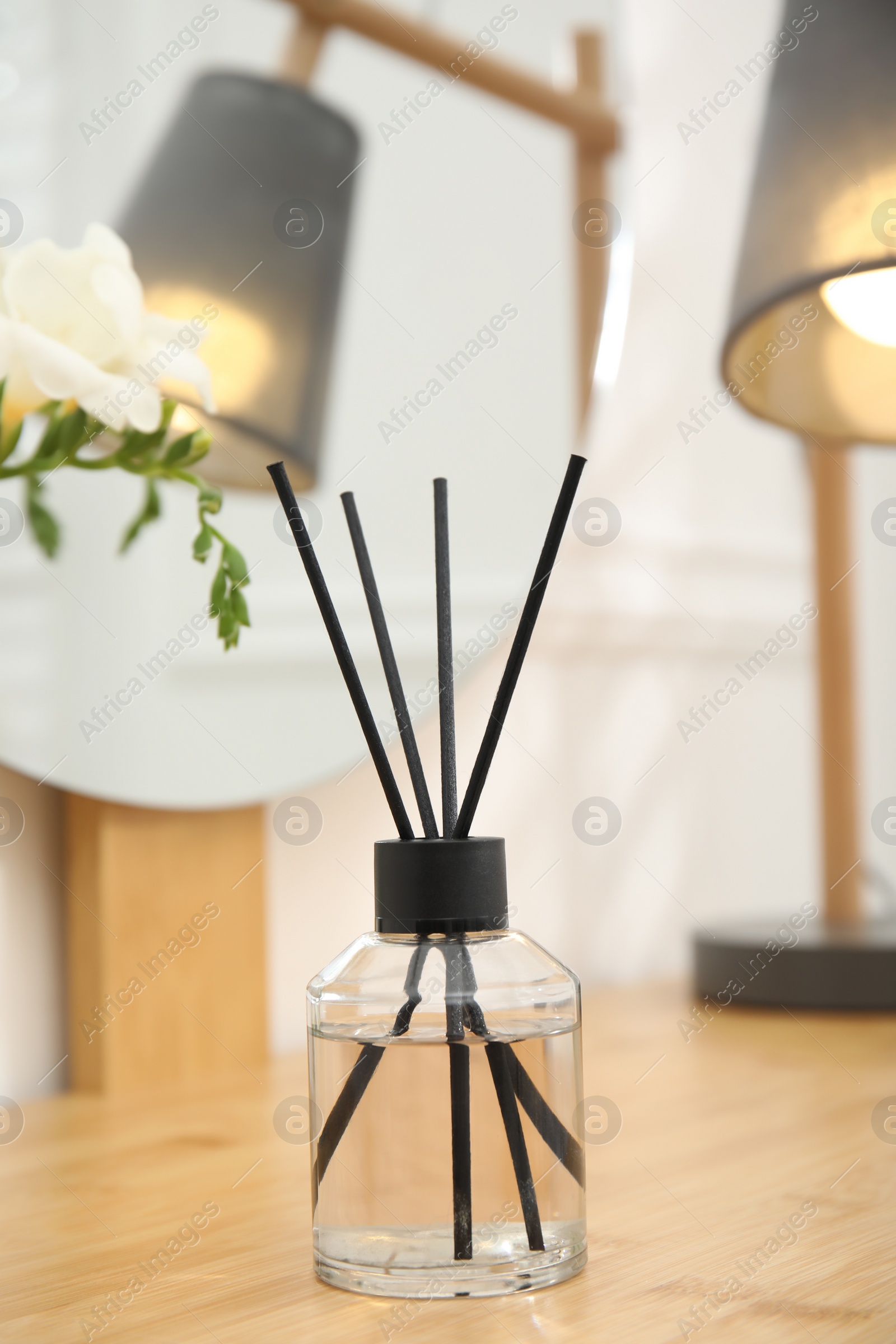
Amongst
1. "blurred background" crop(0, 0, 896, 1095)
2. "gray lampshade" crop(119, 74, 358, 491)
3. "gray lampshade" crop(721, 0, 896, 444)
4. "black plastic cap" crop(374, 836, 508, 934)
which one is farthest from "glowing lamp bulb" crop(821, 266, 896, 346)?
"black plastic cap" crop(374, 836, 508, 934)

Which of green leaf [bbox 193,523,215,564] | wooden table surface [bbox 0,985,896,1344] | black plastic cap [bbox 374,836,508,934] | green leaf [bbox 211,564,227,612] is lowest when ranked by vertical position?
wooden table surface [bbox 0,985,896,1344]

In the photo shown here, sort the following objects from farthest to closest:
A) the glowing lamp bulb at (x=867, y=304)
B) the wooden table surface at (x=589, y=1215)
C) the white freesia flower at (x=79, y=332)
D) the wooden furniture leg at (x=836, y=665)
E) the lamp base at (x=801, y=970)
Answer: the wooden furniture leg at (x=836, y=665)
the lamp base at (x=801, y=970)
the glowing lamp bulb at (x=867, y=304)
the white freesia flower at (x=79, y=332)
the wooden table surface at (x=589, y=1215)

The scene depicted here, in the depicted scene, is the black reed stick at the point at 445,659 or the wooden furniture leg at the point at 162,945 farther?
the wooden furniture leg at the point at 162,945

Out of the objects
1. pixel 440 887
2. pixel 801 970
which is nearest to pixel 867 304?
pixel 801 970

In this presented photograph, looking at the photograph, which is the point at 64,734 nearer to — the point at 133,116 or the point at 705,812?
the point at 133,116

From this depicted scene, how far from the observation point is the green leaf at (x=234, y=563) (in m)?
0.52

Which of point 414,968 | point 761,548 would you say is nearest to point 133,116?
point 414,968

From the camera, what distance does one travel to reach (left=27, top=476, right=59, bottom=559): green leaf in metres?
0.71

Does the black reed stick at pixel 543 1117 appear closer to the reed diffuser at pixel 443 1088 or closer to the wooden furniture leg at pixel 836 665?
the reed diffuser at pixel 443 1088

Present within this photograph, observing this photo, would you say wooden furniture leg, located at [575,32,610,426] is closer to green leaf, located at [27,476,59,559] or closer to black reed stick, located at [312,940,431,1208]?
green leaf, located at [27,476,59,559]

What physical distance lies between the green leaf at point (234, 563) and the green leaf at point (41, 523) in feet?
0.71

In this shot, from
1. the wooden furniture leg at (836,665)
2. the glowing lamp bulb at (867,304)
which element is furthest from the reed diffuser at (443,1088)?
the wooden furniture leg at (836,665)

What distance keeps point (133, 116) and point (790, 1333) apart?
0.71 metres

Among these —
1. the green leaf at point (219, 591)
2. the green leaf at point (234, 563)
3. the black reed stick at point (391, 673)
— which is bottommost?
the black reed stick at point (391, 673)
